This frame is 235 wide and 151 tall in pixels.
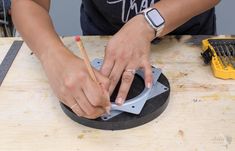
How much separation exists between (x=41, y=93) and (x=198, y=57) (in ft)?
1.25

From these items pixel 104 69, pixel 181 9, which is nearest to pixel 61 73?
pixel 104 69

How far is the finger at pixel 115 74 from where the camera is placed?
2.22 feet

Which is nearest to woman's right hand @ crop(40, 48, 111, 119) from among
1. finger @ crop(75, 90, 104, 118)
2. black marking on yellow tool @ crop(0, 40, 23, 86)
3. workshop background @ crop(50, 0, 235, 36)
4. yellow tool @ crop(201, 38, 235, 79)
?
finger @ crop(75, 90, 104, 118)

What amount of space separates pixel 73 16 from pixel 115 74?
3.74ft

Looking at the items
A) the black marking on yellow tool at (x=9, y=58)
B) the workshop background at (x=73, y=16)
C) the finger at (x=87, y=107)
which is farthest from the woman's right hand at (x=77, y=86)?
the workshop background at (x=73, y=16)

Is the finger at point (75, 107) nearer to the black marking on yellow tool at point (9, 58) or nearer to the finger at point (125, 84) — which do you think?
the finger at point (125, 84)

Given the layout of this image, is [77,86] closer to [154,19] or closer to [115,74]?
[115,74]

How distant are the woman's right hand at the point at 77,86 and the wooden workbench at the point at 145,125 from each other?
1.8 inches

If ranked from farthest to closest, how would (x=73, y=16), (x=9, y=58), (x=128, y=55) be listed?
(x=73, y=16) < (x=9, y=58) < (x=128, y=55)

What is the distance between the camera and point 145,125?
0.65m

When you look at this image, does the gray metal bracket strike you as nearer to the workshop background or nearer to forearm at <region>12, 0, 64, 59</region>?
forearm at <region>12, 0, 64, 59</region>

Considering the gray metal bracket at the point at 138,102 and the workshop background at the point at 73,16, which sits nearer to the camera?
the gray metal bracket at the point at 138,102

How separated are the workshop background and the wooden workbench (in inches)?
37.8

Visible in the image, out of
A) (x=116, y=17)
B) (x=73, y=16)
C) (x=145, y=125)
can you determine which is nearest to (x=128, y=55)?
(x=145, y=125)
